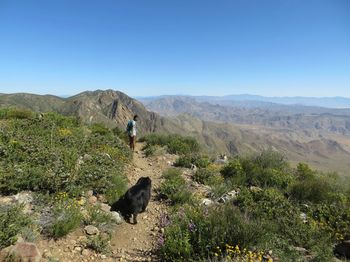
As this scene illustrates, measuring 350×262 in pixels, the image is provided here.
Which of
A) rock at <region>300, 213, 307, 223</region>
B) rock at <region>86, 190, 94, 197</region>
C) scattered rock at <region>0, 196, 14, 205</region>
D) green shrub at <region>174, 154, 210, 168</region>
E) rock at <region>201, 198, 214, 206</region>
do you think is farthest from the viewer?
green shrub at <region>174, 154, 210, 168</region>

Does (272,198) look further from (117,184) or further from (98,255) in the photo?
(98,255)

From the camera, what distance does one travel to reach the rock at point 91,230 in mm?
5641

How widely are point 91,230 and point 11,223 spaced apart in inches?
57.8

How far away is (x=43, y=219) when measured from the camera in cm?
564

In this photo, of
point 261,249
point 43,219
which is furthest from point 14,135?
point 261,249

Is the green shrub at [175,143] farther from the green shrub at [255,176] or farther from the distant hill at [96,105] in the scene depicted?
the distant hill at [96,105]

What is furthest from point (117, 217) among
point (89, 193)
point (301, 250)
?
point (301, 250)

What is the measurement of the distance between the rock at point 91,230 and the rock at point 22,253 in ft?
4.47

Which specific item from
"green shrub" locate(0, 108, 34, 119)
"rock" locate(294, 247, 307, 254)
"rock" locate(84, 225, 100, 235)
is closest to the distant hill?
"green shrub" locate(0, 108, 34, 119)

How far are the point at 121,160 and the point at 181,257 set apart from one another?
6.65 metres

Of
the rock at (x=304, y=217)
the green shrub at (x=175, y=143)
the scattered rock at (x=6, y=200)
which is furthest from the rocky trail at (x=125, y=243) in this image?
the green shrub at (x=175, y=143)

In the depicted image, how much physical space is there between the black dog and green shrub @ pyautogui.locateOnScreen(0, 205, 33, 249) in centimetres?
212

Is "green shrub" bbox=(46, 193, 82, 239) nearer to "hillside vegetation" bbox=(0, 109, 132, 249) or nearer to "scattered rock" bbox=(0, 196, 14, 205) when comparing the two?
"hillside vegetation" bbox=(0, 109, 132, 249)

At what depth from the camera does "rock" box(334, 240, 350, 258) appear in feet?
17.2
